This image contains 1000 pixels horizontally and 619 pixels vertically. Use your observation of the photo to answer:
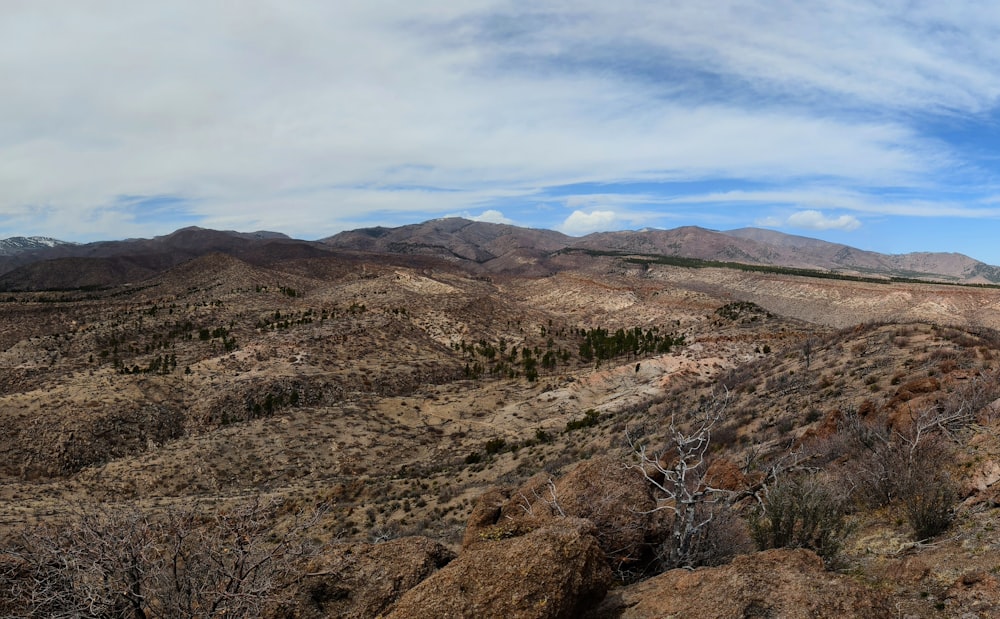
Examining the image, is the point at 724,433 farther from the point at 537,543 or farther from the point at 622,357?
the point at 622,357

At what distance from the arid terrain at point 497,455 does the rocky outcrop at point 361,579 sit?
0.11ft

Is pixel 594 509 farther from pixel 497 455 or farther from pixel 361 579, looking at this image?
pixel 497 455

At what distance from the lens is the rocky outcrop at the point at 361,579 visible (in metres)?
5.41

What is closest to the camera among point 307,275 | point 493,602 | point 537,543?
point 493,602

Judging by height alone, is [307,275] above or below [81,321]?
above

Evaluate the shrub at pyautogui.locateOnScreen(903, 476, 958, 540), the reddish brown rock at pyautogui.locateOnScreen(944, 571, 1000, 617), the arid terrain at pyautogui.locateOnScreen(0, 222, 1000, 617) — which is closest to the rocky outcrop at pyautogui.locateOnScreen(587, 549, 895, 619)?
the arid terrain at pyautogui.locateOnScreen(0, 222, 1000, 617)

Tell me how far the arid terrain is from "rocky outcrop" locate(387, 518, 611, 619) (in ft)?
0.08

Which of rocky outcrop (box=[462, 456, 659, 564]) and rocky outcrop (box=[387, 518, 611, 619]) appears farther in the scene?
rocky outcrop (box=[462, 456, 659, 564])

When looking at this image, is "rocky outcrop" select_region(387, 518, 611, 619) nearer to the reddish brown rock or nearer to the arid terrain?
the arid terrain

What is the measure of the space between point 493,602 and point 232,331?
50.7 meters

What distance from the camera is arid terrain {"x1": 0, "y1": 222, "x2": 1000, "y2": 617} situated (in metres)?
4.81

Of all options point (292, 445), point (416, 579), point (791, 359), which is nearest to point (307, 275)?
point (292, 445)

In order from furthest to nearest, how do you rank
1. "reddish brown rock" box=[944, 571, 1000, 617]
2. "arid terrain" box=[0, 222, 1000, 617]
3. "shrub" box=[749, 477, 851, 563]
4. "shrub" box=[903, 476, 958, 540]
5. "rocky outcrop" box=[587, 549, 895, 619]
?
"shrub" box=[903, 476, 958, 540]
"shrub" box=[749, 477, 851, 563]
"arid terrain" box=[0, 222, 1000, 617]
"reddish brown rock" box=[944, 571, 1000, 617]
"rocky outcrop" box=[587, 549, 895, 619]

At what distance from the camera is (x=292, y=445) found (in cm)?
2669
